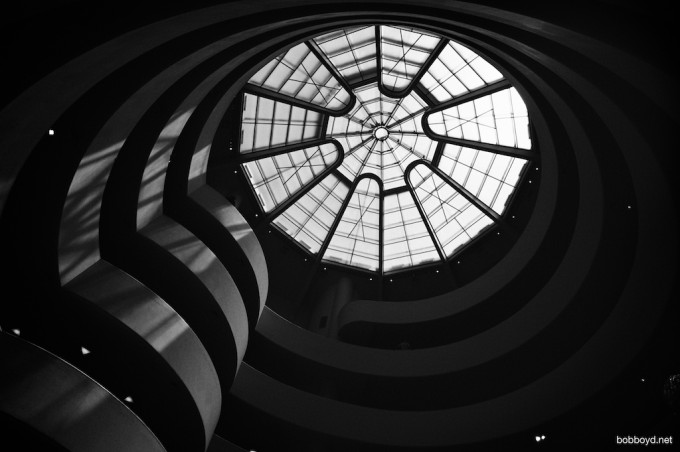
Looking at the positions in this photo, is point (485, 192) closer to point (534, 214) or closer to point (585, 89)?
point (534, 214)

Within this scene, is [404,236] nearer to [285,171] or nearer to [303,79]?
[285,171]

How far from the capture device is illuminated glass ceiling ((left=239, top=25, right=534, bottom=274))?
18.7 metres

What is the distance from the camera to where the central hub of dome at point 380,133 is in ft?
69.8

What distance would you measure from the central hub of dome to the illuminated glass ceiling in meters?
0.05

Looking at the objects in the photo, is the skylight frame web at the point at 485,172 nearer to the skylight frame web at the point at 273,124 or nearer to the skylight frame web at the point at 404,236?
the skylight frame web at the point at 404,236

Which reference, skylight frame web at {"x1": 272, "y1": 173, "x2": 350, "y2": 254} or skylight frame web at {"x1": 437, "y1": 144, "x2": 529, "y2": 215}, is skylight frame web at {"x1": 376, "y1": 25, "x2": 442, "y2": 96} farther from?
skylight frame web at {"x1": 272, "y1": 173, "x2": 350, "y2": 254}

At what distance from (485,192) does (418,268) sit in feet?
15.7

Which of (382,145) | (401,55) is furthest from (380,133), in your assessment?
(401,55)

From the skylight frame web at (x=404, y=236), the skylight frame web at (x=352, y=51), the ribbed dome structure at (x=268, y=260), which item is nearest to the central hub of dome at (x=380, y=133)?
the ribbed dome structure at (x=268, y=260)

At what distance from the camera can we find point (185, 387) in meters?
12.3

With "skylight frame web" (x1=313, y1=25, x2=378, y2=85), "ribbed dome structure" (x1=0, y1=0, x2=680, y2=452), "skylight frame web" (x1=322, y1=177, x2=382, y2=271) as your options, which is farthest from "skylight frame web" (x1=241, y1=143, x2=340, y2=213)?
"skylight frame web" (x1=313, y1=25, x2=378, y2=85)

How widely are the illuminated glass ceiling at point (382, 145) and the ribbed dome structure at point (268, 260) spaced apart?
102 cm

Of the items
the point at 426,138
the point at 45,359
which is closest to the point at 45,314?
the point at 45,359

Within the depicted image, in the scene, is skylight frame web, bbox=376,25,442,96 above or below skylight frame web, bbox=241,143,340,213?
above
